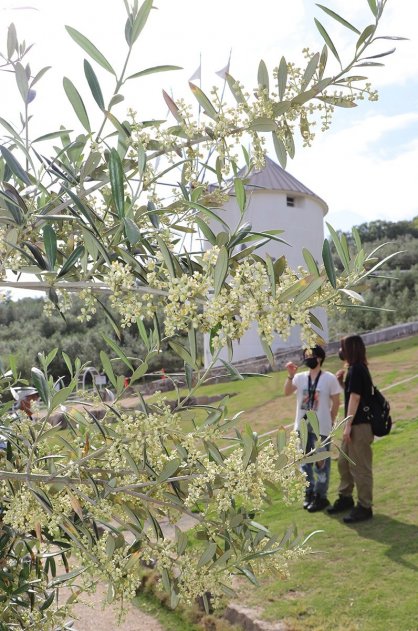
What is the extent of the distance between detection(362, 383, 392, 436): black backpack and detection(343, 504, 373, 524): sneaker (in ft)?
2.43

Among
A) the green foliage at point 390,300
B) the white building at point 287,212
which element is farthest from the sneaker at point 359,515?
the green foliage at point 390,300

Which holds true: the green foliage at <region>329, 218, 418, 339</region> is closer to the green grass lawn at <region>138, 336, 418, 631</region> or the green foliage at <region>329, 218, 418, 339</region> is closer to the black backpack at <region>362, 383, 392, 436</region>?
the green grass lawn at <region>138, 336, 418, 631</region>

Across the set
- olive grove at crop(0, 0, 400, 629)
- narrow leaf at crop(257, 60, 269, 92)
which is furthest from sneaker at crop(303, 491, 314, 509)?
narrow leaf at crop(257, 60, 269, 92)

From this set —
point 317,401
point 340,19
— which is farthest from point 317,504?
point 340,19

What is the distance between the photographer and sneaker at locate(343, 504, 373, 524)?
6750 millimetres

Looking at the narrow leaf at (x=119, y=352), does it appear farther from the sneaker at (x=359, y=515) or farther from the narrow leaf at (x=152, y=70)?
the sneaker at (x=359, y=515)

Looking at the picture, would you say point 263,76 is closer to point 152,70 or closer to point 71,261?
point 152,70

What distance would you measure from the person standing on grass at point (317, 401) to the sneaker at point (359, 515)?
17.9 inches

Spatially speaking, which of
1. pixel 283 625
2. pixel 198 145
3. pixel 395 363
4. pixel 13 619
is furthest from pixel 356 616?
pixel 395 363

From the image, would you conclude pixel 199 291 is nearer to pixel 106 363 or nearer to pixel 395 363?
pixel 106 363

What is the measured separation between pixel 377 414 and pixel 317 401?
61 centimetres

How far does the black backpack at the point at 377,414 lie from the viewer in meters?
6.76

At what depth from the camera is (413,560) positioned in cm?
568

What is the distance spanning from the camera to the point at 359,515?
6762 millimetres
